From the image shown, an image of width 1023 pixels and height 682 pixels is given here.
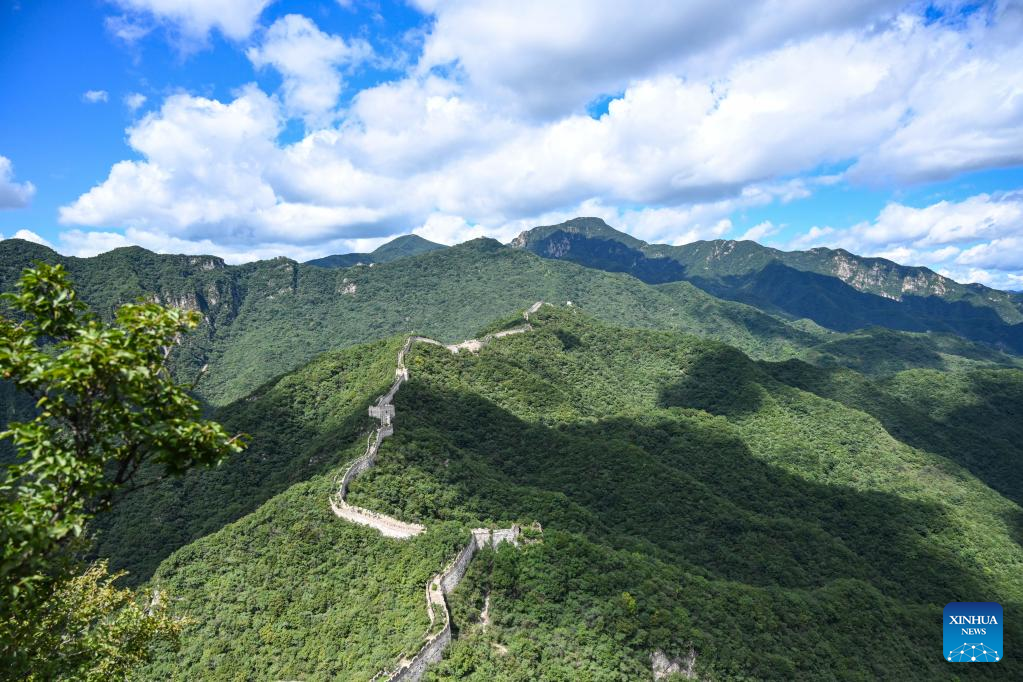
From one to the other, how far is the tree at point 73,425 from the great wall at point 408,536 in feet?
88.4

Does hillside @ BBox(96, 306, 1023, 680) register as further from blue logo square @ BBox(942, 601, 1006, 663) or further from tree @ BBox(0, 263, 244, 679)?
tree @ BBox(0, 263, 244, 679)

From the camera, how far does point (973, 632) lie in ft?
161

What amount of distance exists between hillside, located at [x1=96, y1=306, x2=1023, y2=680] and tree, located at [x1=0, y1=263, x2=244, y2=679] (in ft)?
94.8

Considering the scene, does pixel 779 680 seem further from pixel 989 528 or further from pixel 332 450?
pixel 989 528

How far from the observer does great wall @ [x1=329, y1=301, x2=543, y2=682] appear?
35.2m

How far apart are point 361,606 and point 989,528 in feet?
319

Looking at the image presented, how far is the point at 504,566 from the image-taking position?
44781 millimetres

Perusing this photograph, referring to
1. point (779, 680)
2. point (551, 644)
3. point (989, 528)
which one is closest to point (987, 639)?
point (779, 680)

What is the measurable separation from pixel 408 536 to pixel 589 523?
2063cm

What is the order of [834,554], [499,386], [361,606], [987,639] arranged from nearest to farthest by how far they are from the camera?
[361,606] < [987,639] < [834,554] < [499,386]

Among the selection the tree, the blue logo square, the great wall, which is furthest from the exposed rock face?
the tree

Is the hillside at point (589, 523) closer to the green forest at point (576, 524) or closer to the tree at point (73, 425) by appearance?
the green forest at point (576, 524)

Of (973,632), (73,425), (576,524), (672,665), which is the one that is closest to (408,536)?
(576,524)

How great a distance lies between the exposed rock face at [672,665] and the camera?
1508 inches
